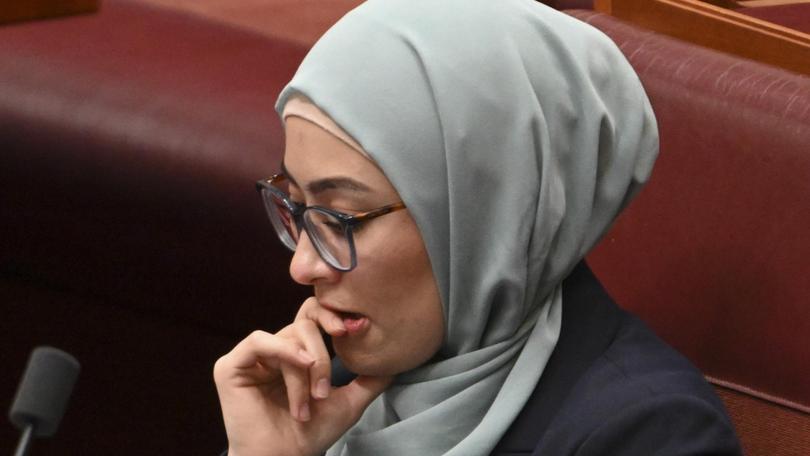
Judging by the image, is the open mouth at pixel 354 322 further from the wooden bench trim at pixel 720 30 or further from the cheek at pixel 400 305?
the wooden bench trim at pixel 720 30

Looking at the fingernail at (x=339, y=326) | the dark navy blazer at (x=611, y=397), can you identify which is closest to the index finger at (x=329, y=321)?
the fingernail at (x=339, y=326)

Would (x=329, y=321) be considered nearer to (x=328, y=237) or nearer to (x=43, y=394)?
(x=328, y=237)

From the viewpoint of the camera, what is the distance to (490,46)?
918 millimetres

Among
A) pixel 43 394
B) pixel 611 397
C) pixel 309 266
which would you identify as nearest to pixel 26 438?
pixel 43 394

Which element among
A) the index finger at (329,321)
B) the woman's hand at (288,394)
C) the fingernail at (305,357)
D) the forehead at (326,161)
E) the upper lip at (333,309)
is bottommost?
the woman's hand at (288,394)

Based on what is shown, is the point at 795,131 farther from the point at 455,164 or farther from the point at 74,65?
the point at 74,65

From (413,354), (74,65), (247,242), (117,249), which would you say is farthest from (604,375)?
(74,65)

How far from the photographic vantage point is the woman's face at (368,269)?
919 millimetres

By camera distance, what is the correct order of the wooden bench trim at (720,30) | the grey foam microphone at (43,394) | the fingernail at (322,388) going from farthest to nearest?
the wooden bench trim at (720,30) < the fingernail at (322,388) < the grey foam microphone at (43,394)

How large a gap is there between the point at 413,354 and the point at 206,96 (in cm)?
57

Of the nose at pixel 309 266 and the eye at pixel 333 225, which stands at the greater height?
the eye at pixel 333 225

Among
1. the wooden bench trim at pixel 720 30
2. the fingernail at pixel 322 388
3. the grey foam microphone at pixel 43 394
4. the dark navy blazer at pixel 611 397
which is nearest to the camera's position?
the grey foam microphone at pixel 43 394

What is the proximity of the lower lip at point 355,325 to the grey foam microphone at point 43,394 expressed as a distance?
23 cm

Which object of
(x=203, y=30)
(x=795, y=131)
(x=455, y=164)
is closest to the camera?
(x=455, y=164)
